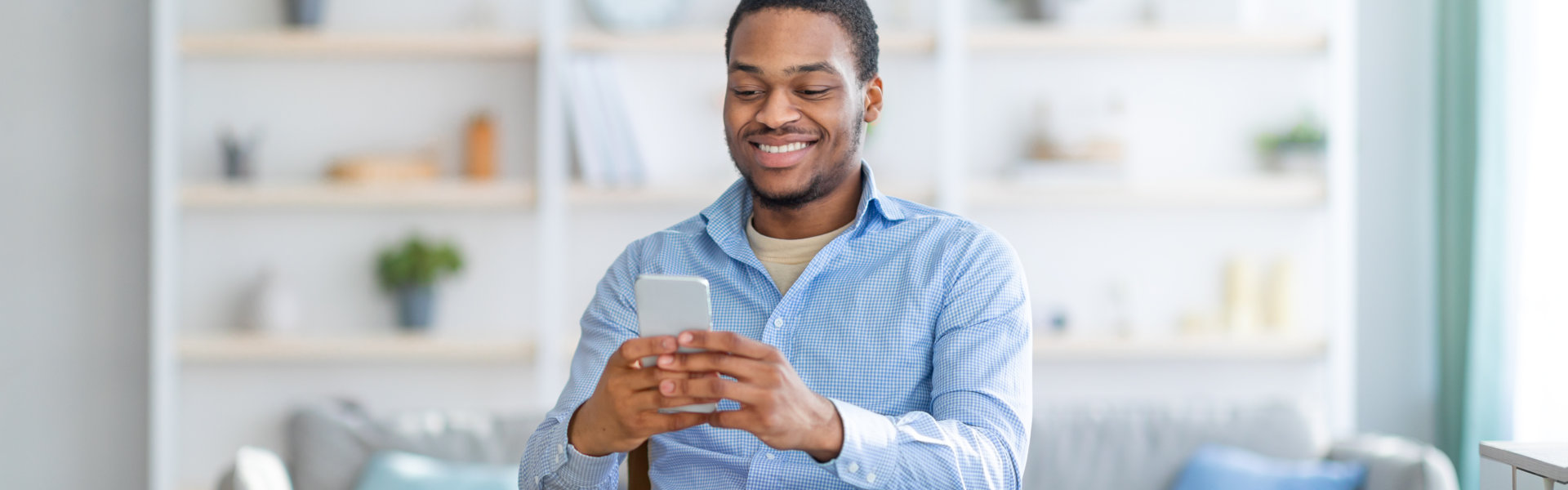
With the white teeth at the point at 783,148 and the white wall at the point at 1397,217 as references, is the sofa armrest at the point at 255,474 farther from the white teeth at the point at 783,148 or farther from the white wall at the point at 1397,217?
the white wall at the point at 1397,217

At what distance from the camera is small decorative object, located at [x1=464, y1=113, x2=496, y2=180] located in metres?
3.03

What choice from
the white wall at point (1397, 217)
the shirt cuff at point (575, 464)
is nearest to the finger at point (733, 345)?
the shirt cuff at point (575, 464)

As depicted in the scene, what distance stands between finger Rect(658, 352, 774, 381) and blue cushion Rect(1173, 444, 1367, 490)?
5.08ft

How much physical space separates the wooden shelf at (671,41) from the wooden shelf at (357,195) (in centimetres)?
39

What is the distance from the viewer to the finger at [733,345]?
111 centimetres

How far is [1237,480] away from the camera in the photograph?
234 cm

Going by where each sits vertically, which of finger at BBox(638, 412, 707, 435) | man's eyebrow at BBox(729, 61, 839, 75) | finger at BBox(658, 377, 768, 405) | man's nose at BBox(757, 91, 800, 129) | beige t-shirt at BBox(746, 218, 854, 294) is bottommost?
finger at BBox(638, 412, 707, 435)

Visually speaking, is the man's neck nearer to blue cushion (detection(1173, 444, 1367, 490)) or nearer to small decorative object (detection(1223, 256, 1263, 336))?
blue cushion (detection(1173, 444, 1367, 490))

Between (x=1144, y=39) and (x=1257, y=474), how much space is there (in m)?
1.14

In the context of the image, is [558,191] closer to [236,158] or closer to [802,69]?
[236,158]

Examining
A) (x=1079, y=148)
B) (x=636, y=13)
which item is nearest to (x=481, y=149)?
(x=636, y=13)

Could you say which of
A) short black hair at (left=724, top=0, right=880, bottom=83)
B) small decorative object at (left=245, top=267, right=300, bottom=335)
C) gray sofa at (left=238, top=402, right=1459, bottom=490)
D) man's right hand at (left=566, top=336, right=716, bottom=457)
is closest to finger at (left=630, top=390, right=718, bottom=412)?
man's right hand at (left=566, top=336, right=716, bottom=457)

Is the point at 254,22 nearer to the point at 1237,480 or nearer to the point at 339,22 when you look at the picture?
the point at 339,22

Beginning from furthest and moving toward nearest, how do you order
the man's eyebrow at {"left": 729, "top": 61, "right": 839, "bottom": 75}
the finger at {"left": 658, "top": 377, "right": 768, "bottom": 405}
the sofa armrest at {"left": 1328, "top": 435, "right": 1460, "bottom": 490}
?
the sofa armrest at {"left": 1328, "top": 435, "right": 1460, "bottom": 490} → the man's eyebrow at {"left": 729, "top": 61, "right": 839, "bottom": 75} → the finger at {"left": 658, "top": 377, "right": 768, "bottom": 405}
